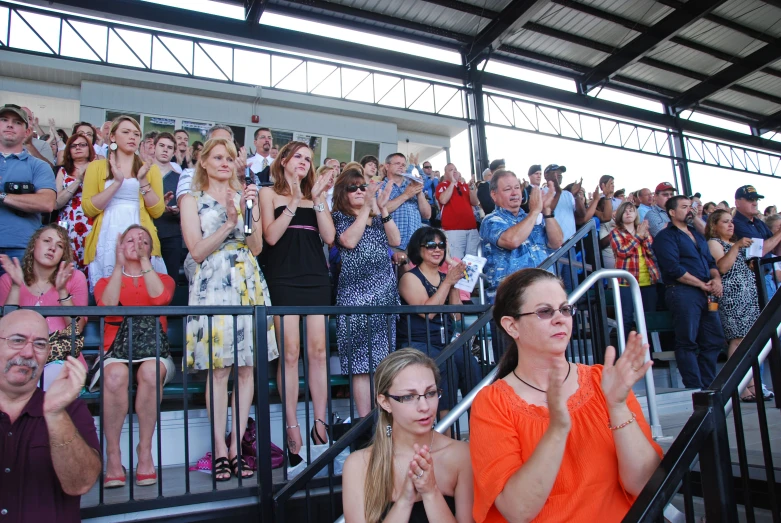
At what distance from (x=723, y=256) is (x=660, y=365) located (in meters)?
1.31

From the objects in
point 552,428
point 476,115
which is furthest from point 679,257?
point 476,115

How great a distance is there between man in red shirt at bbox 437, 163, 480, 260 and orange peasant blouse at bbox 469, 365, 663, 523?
5.21 metres

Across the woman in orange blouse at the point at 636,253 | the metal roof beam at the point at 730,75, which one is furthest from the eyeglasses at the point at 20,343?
the metal roof beam at the point at 730,75

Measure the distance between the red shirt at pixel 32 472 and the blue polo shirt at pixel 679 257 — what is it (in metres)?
5.23

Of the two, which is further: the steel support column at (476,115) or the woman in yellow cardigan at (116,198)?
the steel support column at (476,115)

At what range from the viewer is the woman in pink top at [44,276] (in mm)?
3783

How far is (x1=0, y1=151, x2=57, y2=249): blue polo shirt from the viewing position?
14.4 ft

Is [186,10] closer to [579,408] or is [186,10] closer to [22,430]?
[22,430]

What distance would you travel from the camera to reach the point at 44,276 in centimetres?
393

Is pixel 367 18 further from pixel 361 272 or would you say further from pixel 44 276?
pixel 44 276

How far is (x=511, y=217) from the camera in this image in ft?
16.1

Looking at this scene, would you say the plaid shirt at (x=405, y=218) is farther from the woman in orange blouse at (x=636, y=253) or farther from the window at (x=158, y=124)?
the window at (x=158, y=124)

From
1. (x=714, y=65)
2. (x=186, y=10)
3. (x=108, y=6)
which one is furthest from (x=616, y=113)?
(x=108, y=6)

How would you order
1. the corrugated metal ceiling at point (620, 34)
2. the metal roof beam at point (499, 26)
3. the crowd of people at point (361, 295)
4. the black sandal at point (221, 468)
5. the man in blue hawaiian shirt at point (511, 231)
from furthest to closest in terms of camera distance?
the corrugated metal ceiling at point (620, 34) → the metal roof beam at point (499, 26) → the man in blue hawaiian shirt at point (511, 231) → the black sandal at point (221, 468) → the crowd of people at point (361, 295)
